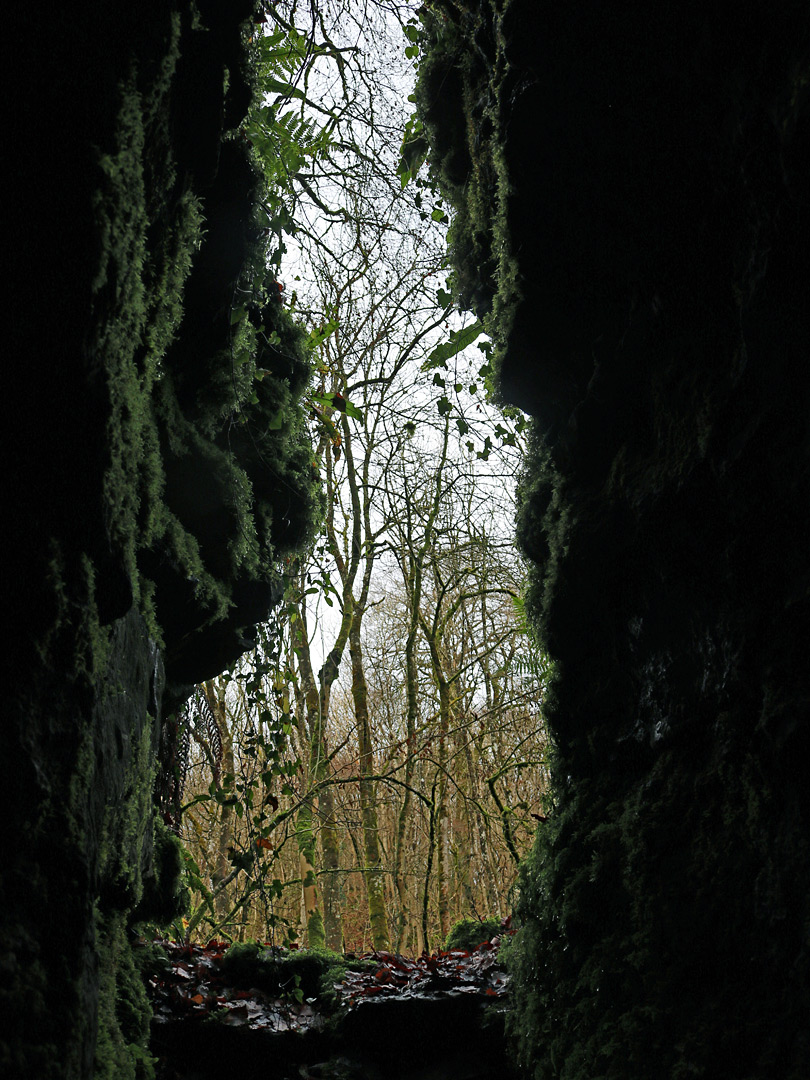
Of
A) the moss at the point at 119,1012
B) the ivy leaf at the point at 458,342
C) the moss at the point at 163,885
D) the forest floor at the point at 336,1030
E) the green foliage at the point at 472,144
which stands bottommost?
the forest floor at the point at 336,1030

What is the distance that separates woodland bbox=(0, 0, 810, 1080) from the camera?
1665 millimetres

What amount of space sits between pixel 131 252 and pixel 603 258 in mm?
2154

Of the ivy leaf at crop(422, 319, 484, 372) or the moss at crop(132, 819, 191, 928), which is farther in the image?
the ivy leaf at crop(422, 319, 484, 372)

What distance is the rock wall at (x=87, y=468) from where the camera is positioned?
152 cm

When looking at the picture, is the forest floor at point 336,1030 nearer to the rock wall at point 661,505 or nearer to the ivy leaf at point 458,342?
the rock wall at point 661,505

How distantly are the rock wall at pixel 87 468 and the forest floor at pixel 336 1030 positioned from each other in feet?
3.20

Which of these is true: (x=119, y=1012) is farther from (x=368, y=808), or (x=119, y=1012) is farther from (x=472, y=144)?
(x=368, y=808)

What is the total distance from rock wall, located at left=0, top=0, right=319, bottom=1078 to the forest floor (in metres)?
0.97

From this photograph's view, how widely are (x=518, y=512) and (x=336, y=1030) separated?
2800mm

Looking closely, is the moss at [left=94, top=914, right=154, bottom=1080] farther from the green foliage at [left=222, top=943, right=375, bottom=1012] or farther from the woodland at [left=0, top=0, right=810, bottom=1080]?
the green foliage at [left=222, top=943, right=375, bottom=1012]

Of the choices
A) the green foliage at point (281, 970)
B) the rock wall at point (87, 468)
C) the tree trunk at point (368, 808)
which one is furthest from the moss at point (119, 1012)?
the tree trunk at point (368, 808)

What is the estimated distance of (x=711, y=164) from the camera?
2.65m

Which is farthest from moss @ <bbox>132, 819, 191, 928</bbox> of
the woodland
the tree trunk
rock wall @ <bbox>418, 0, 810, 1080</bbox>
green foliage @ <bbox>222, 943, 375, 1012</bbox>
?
the tree trunk

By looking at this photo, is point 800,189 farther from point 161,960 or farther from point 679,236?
point 161,960
